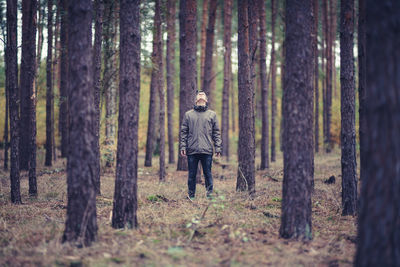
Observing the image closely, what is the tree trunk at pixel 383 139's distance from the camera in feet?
10.1

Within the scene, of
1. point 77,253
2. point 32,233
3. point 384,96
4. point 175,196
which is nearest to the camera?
point 384,96

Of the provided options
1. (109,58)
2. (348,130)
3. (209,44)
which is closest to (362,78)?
(348,130)

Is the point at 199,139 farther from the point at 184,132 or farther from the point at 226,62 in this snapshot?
the point at 226,62

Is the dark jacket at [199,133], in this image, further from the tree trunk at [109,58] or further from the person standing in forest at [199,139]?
the tree trunk at [109,58]

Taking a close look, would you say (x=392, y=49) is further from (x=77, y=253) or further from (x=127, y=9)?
(x=77, y=253)

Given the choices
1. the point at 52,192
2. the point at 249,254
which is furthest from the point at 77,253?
the point at 52,192

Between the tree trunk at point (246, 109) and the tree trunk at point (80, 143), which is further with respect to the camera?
the tree trunk at point (246, 109)

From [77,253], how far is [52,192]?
5072 millimetres

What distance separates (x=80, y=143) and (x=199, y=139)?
3.51m

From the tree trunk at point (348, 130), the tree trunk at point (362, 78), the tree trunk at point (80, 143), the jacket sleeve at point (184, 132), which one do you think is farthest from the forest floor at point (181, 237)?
the tree trunk at point (362, 78)

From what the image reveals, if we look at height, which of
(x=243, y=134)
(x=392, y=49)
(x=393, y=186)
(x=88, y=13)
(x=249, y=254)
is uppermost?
(x=88, y=13)

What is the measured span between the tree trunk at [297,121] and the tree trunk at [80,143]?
2.57 meters

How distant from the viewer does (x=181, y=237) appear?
4809 mm

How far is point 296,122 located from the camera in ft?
15.2
